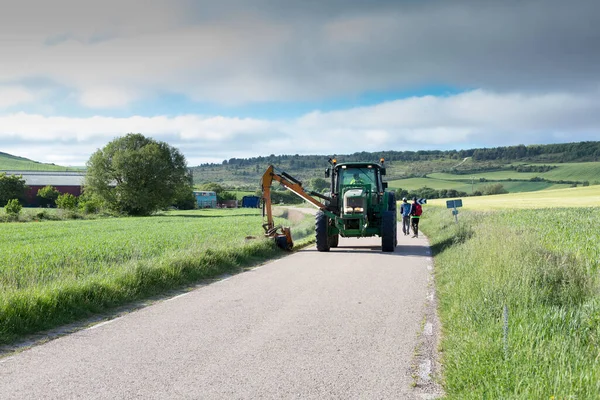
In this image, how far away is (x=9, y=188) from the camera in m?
87.8

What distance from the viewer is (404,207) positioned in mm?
28984

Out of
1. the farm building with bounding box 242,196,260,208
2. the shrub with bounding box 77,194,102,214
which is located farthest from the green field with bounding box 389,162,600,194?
the shrub with bounding box 77,194,102,214

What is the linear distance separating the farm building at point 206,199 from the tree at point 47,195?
29.0m

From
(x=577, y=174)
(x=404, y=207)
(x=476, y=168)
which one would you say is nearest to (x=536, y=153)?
(x=476, y=168)

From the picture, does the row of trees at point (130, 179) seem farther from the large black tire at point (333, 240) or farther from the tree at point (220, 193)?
the tree at point (220, 193)

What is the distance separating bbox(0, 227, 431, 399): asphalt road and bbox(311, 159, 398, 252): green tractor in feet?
25.2

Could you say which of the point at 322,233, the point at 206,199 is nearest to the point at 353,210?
the point at 322,233

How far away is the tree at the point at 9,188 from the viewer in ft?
286

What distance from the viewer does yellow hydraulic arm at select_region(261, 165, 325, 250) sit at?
20141 mm

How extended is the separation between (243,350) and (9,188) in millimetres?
92649

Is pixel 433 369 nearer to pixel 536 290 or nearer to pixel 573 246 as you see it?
pixel 536 290

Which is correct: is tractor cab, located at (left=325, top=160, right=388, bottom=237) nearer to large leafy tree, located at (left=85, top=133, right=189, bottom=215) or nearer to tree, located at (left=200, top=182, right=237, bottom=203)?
large leafy tree, located at (left=85, top=133, right=189, bottom=215)

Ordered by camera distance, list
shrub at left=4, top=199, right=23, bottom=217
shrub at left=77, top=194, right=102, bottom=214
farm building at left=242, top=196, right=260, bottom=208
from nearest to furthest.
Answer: shrub at left=4, top=199, right=23, bottom=217 → shrub at left=77, top=194, right=102, bottom=214 → farm building at left=242, top=196, right=260, bottom=208

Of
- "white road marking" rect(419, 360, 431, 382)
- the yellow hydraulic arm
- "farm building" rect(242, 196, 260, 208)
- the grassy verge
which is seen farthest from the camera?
"farm building" rect(242, 196, 260, 208)
